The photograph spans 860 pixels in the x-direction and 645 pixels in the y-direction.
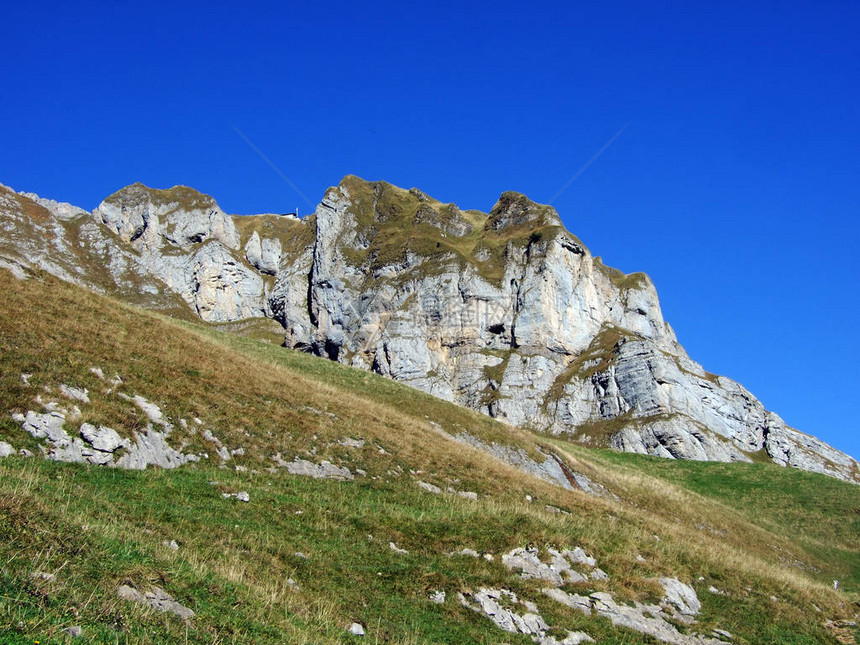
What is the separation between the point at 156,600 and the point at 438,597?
7.08 meters

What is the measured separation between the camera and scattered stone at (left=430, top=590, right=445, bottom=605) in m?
14.2

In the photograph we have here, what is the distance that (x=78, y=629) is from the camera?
7715mm

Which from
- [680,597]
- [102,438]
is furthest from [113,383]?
[680,597]

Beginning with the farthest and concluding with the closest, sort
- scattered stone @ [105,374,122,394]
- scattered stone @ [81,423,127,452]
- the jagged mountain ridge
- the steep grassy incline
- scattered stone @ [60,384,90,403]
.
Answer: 1. the jagged mountain ridge
2. scattered stone @ [105,374,122,394]
3. scattered stone @ [60,384,90,403]
4. scattered stone @ [81,423,127,452]
5. the steep grassy incline

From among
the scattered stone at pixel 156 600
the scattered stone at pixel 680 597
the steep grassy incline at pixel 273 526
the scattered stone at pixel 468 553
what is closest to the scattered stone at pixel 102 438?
the steep grassy incline at pixel 273 526

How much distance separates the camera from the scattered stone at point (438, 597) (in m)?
14.2

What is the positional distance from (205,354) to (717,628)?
25.1 metres

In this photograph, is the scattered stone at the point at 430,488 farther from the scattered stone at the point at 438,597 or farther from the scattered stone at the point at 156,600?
the scattered stone at the point at 156,600

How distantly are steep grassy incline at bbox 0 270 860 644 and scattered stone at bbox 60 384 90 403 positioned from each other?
0.61 feet

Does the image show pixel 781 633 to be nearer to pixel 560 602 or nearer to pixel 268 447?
pixel 560 602

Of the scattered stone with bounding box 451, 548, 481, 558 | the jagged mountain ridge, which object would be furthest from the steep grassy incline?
the jagged mountain ridge

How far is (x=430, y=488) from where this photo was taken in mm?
25047

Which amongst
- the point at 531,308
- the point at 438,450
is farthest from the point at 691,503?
the point at 531,308

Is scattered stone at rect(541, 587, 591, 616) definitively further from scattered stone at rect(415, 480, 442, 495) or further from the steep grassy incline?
scattered stone at rect(415, 480, 442, 495)
